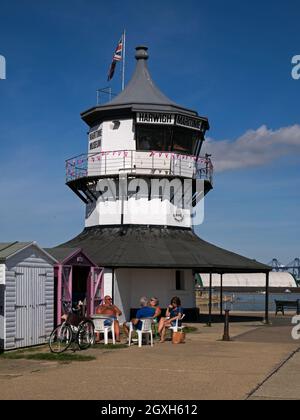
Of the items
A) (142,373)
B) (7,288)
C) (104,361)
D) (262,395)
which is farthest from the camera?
(7,288)

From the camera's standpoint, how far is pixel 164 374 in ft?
39.3

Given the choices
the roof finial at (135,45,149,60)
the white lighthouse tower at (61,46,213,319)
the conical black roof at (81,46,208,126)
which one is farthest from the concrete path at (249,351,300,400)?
the roof finial at (135,45,149,60)

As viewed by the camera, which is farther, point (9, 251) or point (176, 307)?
point (176, 307)

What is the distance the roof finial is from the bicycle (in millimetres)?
19250

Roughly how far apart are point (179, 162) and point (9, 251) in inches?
553

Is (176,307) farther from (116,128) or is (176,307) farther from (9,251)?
(116,128)

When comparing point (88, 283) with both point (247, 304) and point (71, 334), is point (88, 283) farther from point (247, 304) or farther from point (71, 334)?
point (247, 304)

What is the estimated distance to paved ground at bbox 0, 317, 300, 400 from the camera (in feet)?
32.5

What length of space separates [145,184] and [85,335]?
43.3ft

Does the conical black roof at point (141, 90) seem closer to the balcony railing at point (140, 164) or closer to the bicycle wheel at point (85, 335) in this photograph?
the balcony railing at point (140, 164)

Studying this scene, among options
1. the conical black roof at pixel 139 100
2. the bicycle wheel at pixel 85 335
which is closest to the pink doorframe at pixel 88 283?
the bicycle wheel at pixel 85 335

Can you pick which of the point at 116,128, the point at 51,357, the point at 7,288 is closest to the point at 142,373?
the point at 51,357

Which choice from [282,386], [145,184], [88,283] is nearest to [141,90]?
[145,184]
